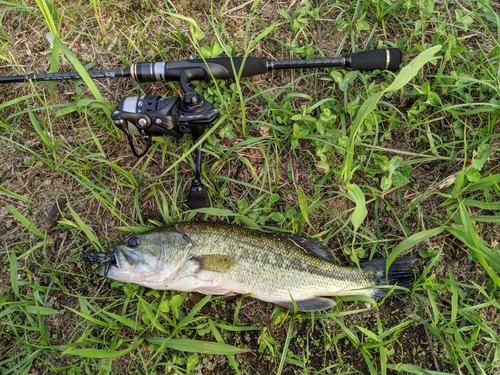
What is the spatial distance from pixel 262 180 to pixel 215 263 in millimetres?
857

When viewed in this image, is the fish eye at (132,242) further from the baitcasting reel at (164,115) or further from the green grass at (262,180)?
the baitcasting reel at (164,115)

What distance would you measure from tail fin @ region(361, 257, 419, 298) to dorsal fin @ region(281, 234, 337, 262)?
0.92ft

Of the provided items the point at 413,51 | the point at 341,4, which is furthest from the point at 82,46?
the point at 413,51

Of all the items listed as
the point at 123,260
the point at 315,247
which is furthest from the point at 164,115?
the point at 315,247

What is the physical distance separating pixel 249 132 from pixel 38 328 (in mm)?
2413

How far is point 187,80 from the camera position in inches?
123

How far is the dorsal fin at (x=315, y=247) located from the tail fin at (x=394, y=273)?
11.0 inches

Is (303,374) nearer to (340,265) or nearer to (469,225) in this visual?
(340,265)

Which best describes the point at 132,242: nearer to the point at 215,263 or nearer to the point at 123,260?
the point at 123,260

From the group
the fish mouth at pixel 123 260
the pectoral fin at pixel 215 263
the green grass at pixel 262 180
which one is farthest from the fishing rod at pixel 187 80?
the fish mouth at pixel 123 260

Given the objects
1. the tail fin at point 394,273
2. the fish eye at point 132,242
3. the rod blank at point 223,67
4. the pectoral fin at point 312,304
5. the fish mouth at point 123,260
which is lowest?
the pectoral fin at point 312,304

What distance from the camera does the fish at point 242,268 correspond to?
296cm

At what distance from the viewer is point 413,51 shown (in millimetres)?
3492

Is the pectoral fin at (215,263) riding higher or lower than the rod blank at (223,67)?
lower
